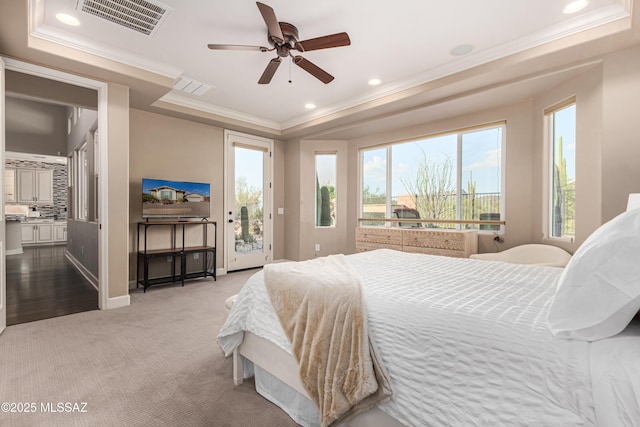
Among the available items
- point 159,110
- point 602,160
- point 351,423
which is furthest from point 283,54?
point 602,160

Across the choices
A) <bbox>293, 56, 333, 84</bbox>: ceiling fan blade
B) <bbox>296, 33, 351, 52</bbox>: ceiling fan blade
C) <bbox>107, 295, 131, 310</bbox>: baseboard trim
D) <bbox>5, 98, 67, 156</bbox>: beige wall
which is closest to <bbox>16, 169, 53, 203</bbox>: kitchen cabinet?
<bbox>5, 98, 67, 156</bbox>: beige wall

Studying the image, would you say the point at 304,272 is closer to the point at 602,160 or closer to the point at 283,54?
the point at 283,54

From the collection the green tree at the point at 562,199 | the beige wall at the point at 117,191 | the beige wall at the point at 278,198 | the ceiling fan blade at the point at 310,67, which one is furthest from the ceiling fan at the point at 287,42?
the beige wall at the point at 278,198

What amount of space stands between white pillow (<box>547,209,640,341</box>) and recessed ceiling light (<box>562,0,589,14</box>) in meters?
2.39

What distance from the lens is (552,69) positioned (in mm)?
3082

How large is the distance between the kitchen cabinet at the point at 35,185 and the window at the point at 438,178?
9698 millimetres

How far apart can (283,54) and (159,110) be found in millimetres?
2609

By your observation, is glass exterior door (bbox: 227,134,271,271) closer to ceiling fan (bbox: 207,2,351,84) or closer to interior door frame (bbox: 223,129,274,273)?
interior door frame (bbox: 223,129,274,273)

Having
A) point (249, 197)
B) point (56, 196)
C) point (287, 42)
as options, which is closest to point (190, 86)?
point (287, 42)

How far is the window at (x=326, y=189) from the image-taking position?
241 inches

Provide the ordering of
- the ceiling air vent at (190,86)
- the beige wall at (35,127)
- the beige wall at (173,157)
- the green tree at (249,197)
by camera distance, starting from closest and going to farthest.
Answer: the ceiling air vent at (190,86) → the beige wall at (173,157) → the green tree at (249,197) → the beige wall at (35,127)

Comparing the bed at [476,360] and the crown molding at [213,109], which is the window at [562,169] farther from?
the crown molding at [213,109]

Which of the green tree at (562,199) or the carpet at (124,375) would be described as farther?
the green tree at (562,199)

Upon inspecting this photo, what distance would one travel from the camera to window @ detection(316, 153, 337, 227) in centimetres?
611
